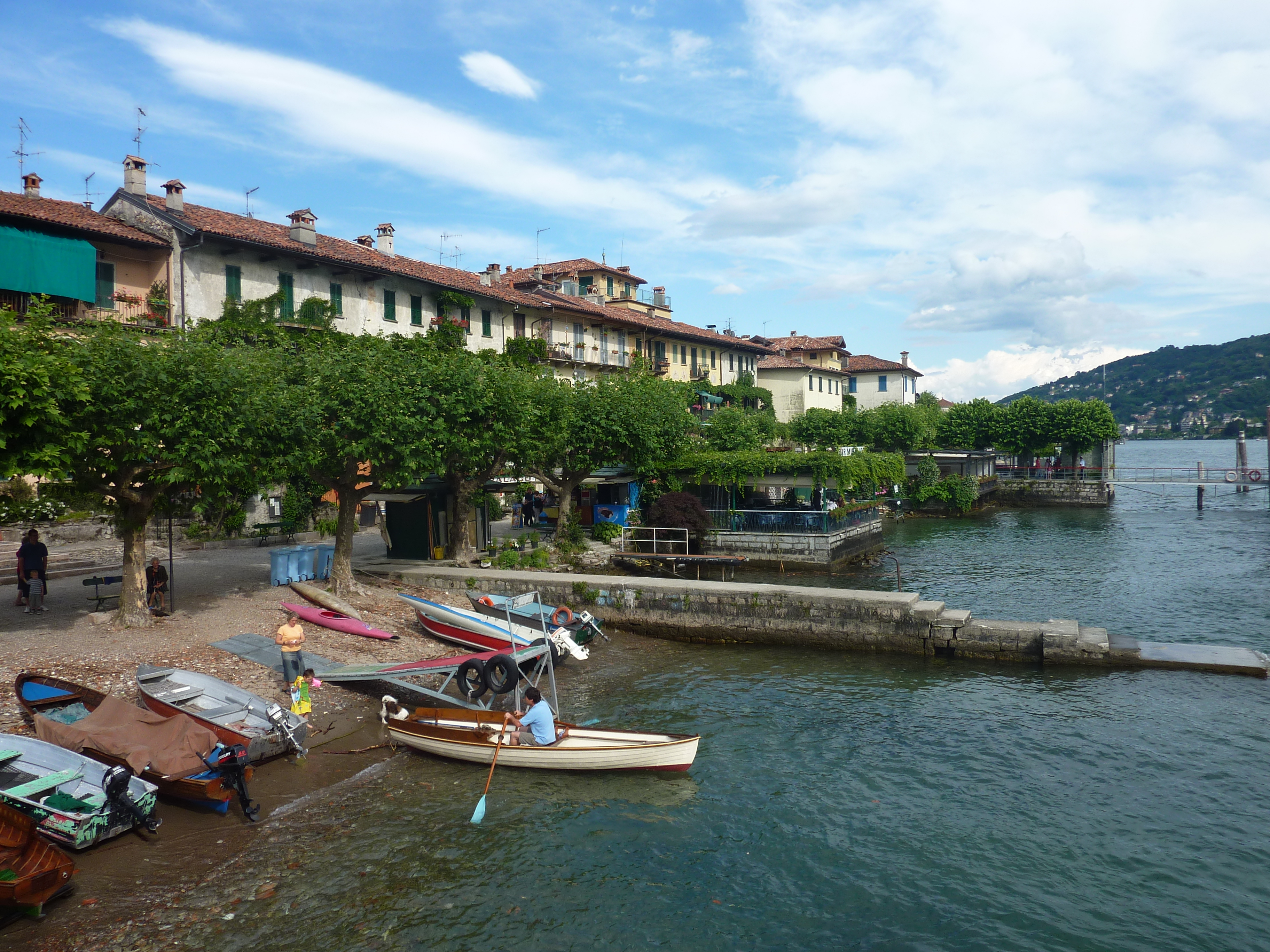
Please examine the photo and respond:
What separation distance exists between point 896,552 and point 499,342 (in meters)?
25.6

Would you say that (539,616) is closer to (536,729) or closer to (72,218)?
(536,729)

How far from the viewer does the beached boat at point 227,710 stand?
1248 centimetres

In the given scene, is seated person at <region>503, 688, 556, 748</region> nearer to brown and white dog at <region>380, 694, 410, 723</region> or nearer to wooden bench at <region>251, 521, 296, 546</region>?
brown and white dog at <region>380, 694, 410, 723</region>

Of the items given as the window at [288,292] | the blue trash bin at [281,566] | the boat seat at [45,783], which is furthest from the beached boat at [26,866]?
the window at [288,292]

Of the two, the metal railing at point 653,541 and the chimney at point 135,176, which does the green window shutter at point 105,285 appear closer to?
the chimney at point 135,176

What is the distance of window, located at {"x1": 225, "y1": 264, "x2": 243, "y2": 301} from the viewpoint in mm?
33000

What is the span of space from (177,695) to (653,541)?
821 inches

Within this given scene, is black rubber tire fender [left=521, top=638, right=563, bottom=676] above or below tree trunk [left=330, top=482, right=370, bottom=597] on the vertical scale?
below

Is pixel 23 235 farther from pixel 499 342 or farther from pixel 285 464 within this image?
pixel 499 342

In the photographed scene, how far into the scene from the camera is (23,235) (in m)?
27.8

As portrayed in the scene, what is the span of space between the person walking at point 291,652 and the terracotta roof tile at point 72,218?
23328 millimetres

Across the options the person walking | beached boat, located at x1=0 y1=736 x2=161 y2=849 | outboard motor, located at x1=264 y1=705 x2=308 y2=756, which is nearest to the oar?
outboard motor, located at x1=264 y1=705 x2=308 y2=756

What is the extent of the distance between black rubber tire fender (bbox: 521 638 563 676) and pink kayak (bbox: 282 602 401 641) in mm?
3812

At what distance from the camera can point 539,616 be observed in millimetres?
21406
